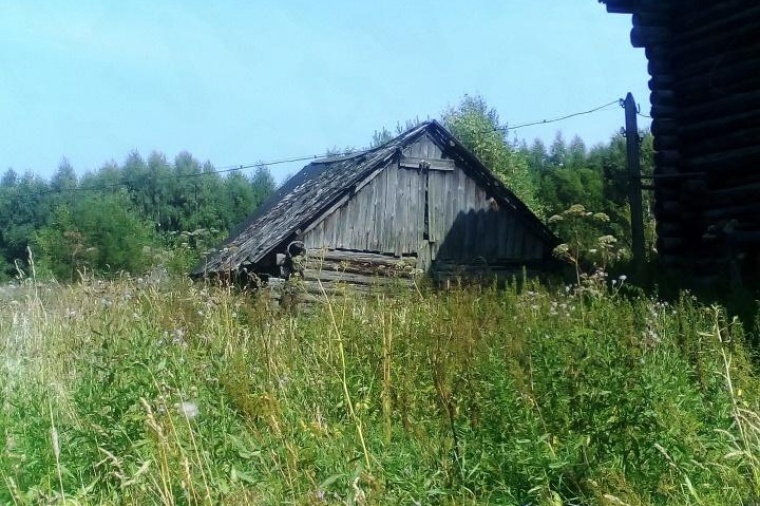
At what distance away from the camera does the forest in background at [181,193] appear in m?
42.9

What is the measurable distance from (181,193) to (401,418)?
61211 millimetres

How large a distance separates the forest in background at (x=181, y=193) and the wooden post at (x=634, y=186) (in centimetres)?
1675

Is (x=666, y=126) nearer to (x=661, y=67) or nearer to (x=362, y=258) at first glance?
(x=661, y=67)

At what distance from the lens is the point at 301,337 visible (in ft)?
16.8

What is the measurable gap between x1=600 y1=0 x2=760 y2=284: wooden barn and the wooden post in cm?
30

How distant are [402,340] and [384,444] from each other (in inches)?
37.9

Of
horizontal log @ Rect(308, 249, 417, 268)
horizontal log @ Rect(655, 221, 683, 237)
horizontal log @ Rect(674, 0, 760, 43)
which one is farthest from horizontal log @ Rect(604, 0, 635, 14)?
horizontal log @ Rect(308, 249, 417, 268)

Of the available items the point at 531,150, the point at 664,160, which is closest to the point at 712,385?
the point at 664,160

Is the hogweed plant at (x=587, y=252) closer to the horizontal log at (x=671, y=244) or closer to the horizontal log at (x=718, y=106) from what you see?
the horizontal log at (x=671, y=244)

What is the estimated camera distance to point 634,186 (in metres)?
12.7

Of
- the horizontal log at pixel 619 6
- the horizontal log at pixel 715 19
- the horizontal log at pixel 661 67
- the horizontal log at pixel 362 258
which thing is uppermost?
the horizontal log at pixel 619 6

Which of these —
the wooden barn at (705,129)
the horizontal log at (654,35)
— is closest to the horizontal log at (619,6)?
the wooden barn at (705,129)

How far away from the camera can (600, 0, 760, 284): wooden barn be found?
10758 mm

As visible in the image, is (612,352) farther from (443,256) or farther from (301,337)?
(443,256)
